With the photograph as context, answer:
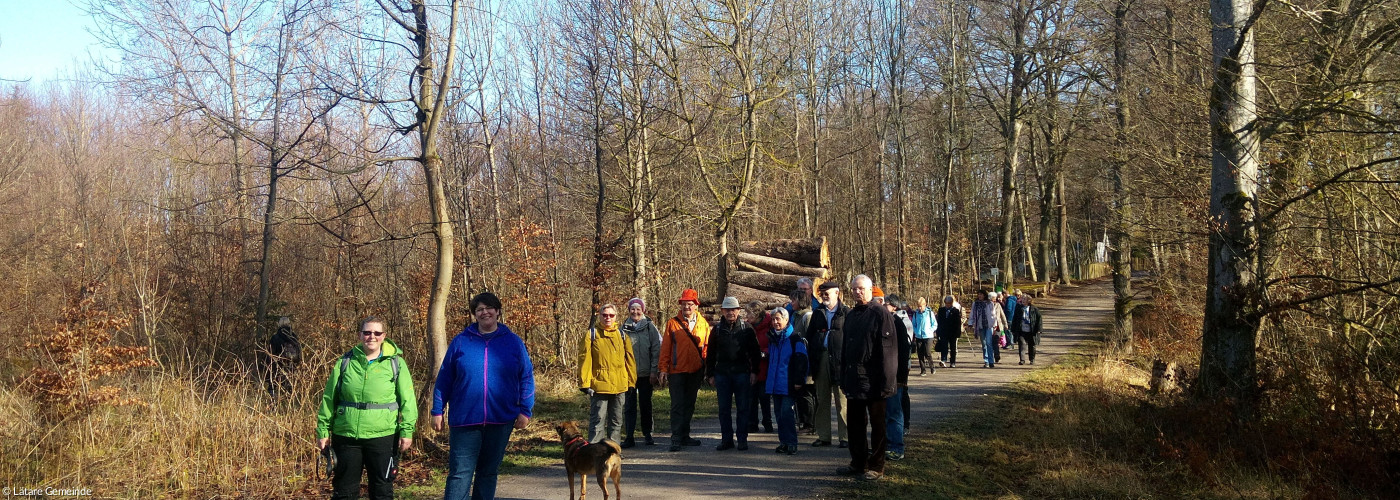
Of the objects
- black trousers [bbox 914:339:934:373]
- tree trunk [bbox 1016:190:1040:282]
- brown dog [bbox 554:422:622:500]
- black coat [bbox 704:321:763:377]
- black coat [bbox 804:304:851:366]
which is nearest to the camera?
brown dog [bbox 554:422:622:500]

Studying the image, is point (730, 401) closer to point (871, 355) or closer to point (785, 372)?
point (785, 372)

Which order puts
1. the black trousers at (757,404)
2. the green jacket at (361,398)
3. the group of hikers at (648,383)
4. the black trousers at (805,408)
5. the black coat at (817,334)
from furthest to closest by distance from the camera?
1. the black trousers at (805,408)
2. the black trousers at (757,404)
3. the black coat at (817,334)
4. the group of hikers at (648,383)
5. the green jacket at (361,398)

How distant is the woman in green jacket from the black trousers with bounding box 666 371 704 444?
387 cm

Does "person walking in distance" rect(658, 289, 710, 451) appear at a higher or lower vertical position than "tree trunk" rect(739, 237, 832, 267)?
Result: lower

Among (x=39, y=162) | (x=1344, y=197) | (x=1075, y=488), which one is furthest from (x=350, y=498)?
(x=39, y=162)

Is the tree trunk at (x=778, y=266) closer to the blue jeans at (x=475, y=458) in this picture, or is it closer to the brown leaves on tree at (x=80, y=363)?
the brown leaves on tree at (x=80, y=363)

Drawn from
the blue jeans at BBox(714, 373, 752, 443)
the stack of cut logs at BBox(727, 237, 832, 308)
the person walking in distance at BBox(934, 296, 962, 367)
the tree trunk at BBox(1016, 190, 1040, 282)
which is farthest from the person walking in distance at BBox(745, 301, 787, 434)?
the tree trunk at BBox(1016, 190, 1040, 282)

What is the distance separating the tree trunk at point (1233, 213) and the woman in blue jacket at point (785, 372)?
15.9ft

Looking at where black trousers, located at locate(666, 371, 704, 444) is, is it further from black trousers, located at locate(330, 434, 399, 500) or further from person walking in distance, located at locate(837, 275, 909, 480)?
black trousers, located at locate(330, 434, 399, 500)

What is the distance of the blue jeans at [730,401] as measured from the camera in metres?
9.45

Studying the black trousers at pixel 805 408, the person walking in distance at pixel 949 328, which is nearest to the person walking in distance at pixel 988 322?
the person walking in distance at pixel 949 328

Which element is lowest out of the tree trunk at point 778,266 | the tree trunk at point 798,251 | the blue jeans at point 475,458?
the blue jeans at point 475,458

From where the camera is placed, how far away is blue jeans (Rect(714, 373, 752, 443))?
945 centimetres

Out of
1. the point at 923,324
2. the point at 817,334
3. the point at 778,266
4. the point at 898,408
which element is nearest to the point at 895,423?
the point at 898,408
